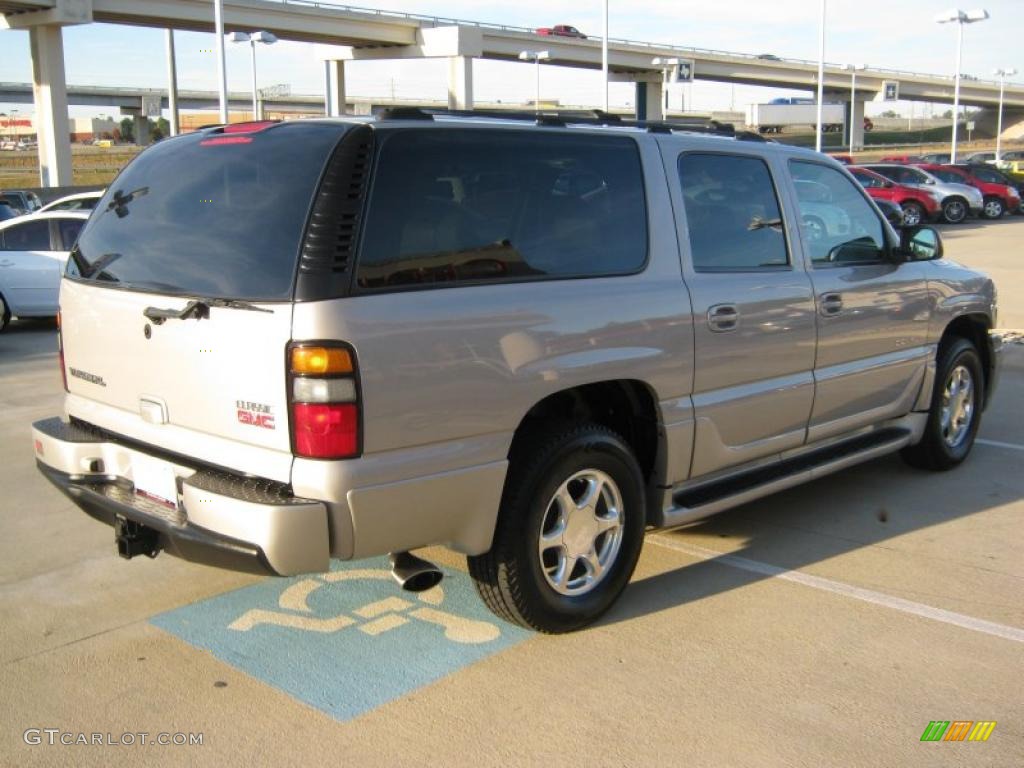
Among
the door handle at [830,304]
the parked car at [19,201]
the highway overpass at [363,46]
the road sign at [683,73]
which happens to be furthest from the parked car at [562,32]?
the door handle at [830,304]

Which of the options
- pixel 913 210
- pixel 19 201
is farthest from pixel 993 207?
pixel 19 201

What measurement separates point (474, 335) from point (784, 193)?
90.4 inches

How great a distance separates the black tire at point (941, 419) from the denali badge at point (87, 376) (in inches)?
182

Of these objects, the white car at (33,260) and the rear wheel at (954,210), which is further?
the rear wheel at (954,210)

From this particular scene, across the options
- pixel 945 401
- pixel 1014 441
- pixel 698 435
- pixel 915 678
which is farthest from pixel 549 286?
pixel 1014 441

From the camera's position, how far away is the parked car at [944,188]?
102 ft

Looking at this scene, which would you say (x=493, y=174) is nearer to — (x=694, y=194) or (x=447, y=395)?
(x=447, y=395)

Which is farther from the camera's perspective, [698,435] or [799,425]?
[799,425]

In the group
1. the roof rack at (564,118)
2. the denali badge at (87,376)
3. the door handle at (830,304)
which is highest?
the roof rack at (564,118)

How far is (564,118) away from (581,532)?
67.9 inches

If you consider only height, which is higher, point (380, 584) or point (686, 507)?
point (686, 507)

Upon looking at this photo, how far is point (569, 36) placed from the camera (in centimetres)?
6188

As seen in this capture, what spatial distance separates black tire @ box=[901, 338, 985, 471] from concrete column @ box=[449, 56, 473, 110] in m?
48.2

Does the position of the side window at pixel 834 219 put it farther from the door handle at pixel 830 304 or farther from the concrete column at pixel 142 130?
the concrete column at pixel 142 130
